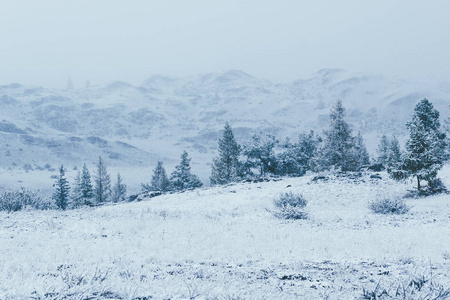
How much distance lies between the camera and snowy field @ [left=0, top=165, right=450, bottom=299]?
561 centimetres

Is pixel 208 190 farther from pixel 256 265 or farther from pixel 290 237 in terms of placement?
pixel 256 265

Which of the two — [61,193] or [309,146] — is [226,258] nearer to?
[61,193]

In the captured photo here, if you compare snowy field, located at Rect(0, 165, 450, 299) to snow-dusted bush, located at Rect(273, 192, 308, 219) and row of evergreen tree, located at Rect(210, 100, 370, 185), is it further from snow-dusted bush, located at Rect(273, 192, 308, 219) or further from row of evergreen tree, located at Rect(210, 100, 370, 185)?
row of evergreen tree, located at Rect(210, 100, 370, 185)

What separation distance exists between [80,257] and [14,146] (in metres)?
141

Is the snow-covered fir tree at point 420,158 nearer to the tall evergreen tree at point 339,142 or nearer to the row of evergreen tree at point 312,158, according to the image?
the row of evergreen tree at point 312,158

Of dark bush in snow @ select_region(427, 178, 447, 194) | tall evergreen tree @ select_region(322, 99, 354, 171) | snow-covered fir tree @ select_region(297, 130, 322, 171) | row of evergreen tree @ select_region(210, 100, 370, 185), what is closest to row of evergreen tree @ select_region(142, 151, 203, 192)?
row of evergreen tree @ select_region(210, 100, 370, 185)

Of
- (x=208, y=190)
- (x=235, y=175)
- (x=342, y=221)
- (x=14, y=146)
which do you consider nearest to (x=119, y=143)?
(x=14, y=146)

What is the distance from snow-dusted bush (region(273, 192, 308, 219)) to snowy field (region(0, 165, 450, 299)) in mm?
734

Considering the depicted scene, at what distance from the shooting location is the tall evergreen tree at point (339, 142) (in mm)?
41281

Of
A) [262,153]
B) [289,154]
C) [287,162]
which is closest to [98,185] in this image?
[262,153]

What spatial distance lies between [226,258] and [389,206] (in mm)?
12928

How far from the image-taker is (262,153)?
152ft

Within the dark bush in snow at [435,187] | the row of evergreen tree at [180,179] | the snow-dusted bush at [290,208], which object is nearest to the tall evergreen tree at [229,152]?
the row of evergreen tree at [180,179]

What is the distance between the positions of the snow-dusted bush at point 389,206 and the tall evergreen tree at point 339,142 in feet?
75.6
